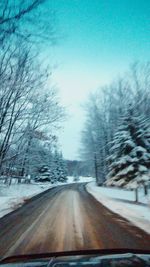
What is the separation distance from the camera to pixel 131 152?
21.3 meters

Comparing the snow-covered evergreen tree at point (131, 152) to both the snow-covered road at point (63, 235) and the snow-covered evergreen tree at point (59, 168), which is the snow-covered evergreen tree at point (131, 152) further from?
the snow-covered evergreen tree at point (59, 168)

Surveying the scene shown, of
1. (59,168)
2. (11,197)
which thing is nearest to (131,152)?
(11,197)

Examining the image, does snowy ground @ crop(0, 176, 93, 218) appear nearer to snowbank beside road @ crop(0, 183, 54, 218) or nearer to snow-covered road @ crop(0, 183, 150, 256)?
snowbank beside road @ crop(0, 183, 54, 218)

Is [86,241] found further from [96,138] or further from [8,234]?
[96,138]

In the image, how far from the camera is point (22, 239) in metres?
7.73

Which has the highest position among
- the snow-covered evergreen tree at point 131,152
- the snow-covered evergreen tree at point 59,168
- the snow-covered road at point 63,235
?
the snow-covered evergreen tree at point 59,168

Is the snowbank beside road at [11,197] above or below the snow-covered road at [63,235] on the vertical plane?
above

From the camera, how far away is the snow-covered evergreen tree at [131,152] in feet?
67.1

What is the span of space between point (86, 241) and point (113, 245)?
742 mm

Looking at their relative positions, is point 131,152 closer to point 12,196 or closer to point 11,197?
point 11,197

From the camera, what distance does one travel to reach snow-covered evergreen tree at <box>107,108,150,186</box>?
2044 centimetres

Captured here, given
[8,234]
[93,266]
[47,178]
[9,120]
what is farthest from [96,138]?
[93,266]

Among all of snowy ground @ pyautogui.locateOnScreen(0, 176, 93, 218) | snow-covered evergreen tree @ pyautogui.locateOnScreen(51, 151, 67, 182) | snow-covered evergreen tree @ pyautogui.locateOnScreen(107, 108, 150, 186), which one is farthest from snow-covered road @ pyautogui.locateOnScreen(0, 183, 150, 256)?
snow-covered evergreen tree @ pyautogui.locateOnScreen(51, 151, 67, 182)

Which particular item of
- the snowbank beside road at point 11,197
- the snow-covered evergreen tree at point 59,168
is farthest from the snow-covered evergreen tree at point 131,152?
the snow-covered evergreen tree at point 59,168
